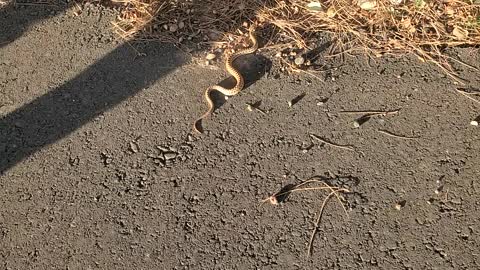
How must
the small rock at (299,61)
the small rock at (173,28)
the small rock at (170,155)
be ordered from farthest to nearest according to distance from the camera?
the small rock at (173,28) → the small rock at (299,61) → the small rock at (170,155)

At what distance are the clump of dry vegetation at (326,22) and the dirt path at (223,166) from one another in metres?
0.15

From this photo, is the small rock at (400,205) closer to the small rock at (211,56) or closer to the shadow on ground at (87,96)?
the shadow on ground at (87,96)

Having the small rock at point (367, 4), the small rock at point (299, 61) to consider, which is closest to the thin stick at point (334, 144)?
the small rock at point (299, 61)

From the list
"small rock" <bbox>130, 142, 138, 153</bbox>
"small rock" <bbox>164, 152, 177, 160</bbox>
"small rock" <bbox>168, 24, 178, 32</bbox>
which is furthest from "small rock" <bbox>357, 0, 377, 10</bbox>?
"small rock" <bbox>130, 142, 138, 153</bbox>

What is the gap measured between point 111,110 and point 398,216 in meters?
2.27

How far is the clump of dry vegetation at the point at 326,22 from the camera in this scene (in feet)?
13.3

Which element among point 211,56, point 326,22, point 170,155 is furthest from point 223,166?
point 326,22

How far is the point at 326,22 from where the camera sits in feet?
14.0

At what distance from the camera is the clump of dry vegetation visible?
13.3ft

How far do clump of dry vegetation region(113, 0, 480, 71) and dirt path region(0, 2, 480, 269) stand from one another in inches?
6.0

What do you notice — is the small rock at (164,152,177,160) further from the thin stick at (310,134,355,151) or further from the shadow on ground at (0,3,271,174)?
the thin stick at (310,134,355,151)

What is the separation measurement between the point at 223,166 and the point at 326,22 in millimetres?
1501

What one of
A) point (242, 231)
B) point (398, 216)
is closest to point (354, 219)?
point (398, 216)

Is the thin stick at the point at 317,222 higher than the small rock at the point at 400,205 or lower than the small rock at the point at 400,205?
lower
